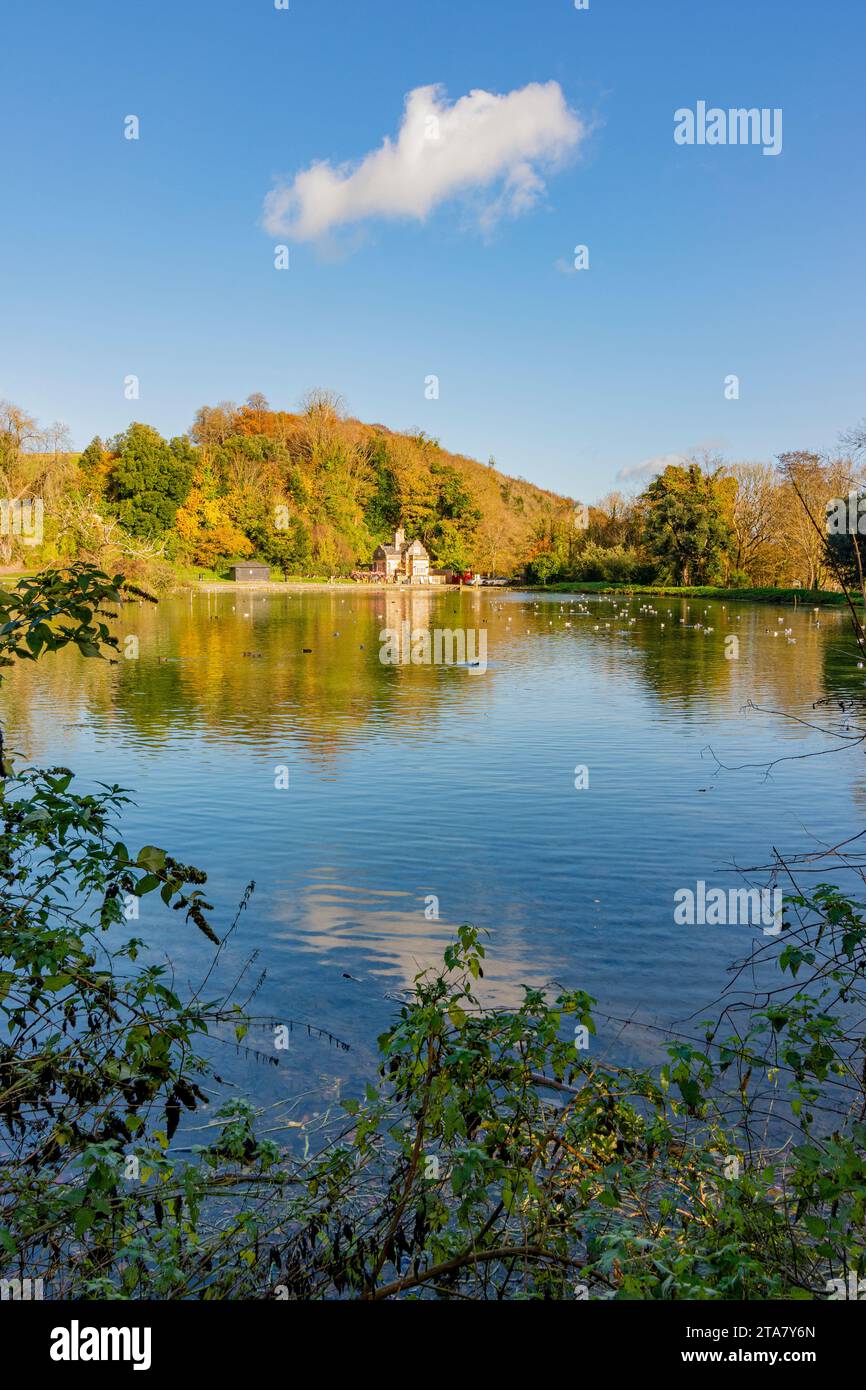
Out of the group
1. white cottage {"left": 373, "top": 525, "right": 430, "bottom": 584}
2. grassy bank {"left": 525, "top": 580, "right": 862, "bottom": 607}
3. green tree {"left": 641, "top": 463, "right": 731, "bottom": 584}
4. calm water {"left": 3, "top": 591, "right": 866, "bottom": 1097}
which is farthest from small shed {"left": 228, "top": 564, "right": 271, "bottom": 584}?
calm water {"left": 3, "top": 591, "right": 866, "bottom": 1097}

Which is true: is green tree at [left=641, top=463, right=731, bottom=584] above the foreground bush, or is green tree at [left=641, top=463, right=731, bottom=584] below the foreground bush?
above

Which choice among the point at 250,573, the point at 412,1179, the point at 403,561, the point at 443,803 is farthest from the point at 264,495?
the point at 412,1179

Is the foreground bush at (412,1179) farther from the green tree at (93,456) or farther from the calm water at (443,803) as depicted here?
the green tree at (93,456)

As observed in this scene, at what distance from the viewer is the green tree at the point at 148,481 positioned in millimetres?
86438

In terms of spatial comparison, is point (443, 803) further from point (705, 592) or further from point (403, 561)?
point (403, 561)

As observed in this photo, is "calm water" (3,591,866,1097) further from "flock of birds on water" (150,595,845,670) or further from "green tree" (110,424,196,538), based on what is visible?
"green tree" (110,424,196,538)

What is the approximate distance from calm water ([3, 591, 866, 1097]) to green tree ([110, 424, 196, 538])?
57.0 m

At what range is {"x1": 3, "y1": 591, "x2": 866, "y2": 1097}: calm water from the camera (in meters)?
8.39

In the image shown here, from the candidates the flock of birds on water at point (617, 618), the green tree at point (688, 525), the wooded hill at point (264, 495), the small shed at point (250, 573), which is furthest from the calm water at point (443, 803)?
the small shed at point (250, 573)

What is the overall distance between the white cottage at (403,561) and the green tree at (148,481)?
86.6 feet
